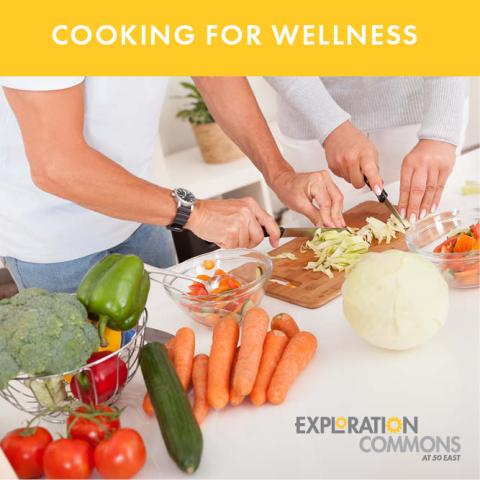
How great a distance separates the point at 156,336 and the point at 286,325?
27 centimetres

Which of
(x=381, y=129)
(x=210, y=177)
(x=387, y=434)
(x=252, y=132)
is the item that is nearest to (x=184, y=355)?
(x=387, y=434)

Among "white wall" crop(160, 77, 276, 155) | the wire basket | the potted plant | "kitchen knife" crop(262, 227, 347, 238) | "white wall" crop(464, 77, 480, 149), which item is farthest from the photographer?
"white wall" crop(464, 77, 480, 149)

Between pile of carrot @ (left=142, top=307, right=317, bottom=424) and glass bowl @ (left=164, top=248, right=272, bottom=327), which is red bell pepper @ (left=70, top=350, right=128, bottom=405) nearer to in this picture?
pile of carrot @ (left=142, top=307, right=317, bottom=424)

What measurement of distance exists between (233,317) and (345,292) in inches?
9.3

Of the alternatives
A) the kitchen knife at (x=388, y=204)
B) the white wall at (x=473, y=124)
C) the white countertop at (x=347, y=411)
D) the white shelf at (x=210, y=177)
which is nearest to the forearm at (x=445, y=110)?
the kitchen knife at (x=388, y=204)

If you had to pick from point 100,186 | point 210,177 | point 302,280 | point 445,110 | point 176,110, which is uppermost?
point 176,110

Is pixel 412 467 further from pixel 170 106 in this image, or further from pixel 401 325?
pixel 170 106

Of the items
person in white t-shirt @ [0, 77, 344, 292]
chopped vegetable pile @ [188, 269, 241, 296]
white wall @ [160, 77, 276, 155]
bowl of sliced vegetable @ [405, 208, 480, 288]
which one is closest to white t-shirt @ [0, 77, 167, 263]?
person in white t-shirt @ [0, 77, 344, 292]

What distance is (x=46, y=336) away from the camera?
1.07 m

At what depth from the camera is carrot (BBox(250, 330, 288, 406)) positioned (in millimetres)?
1142

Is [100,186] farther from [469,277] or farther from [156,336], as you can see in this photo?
[469,277]

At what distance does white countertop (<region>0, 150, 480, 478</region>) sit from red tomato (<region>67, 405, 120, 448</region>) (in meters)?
0.09

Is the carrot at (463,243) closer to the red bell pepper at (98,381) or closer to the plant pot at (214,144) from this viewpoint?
the red bell pepper at (98,381)

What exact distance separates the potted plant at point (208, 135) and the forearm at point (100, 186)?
187 centimetres
